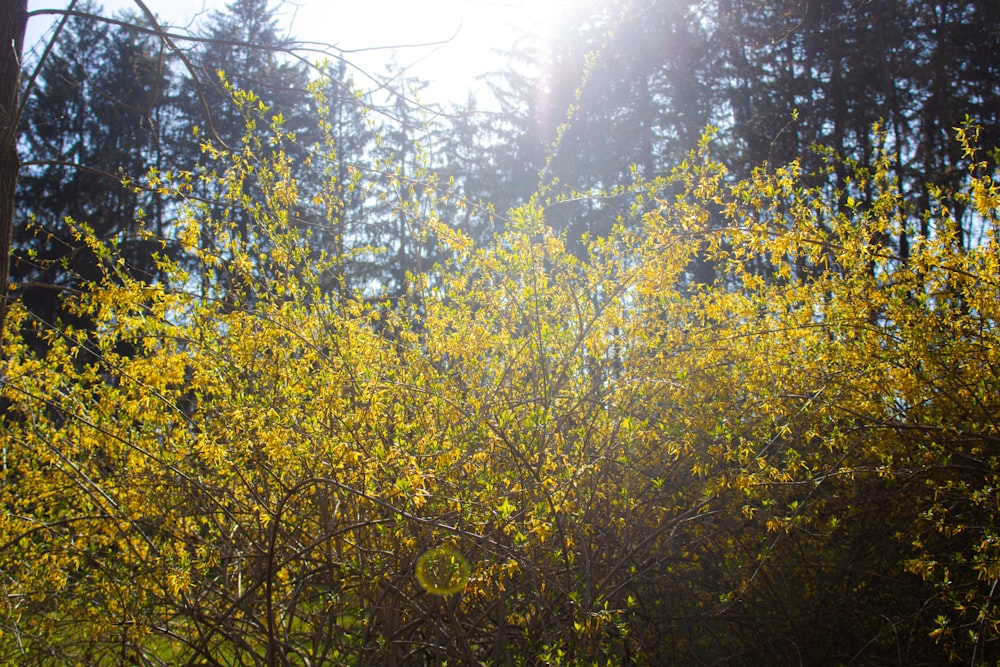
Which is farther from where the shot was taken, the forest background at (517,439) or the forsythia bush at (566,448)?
the forsythia bush at (566,448)

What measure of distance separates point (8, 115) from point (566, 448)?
2.48 m

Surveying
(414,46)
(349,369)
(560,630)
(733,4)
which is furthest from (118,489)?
(733,4)

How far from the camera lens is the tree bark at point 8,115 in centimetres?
269

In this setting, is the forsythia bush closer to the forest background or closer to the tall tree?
the forest background

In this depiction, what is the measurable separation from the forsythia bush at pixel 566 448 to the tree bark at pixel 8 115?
1.36 feet

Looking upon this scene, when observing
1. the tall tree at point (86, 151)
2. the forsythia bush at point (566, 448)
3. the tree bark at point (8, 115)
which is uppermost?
the tall tree at point (86, 151)

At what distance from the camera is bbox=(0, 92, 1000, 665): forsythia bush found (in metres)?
2.88

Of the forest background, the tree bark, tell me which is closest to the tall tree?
the forest background

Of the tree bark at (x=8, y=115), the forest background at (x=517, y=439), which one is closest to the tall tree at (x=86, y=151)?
the forest background at (x=517, y=439)

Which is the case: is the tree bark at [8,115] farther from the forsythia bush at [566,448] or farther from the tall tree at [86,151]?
the tall tree at [86,151]

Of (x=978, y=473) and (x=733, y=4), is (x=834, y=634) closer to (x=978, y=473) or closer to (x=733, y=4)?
(x=978, y=473)

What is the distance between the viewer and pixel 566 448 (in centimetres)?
305

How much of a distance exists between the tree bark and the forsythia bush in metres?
0.41

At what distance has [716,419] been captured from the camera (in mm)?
3215
